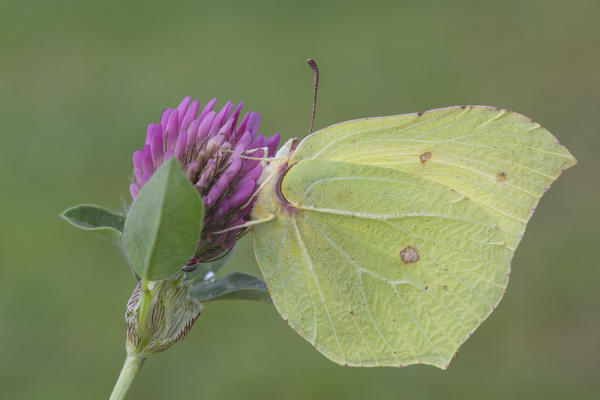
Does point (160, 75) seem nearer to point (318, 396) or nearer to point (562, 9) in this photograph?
point (318, 396)

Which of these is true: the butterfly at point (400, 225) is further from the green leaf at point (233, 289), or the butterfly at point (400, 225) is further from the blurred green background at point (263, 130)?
the blurred green background at point (263, 130)

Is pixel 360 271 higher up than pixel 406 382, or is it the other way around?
pixel 360 271

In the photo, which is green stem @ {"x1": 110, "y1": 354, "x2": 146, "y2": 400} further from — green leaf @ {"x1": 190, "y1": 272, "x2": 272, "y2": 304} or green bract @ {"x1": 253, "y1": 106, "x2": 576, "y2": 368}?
green bract @ {"x1": 253, "y1": 106, "x2": 576, "y2": 368}

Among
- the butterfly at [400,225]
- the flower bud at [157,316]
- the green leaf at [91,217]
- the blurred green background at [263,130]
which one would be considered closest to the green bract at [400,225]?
the butterfly at [400,225]

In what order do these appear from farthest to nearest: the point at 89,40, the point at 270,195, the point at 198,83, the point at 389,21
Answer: the point at 389,21, the point at 89,40, the point at 198,83, the point at 270,195

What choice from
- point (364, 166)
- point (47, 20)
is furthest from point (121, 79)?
point (364, 166)

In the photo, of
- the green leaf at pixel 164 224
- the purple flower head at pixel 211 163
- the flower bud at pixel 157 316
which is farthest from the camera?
the purple flower head at pixel 211 163
